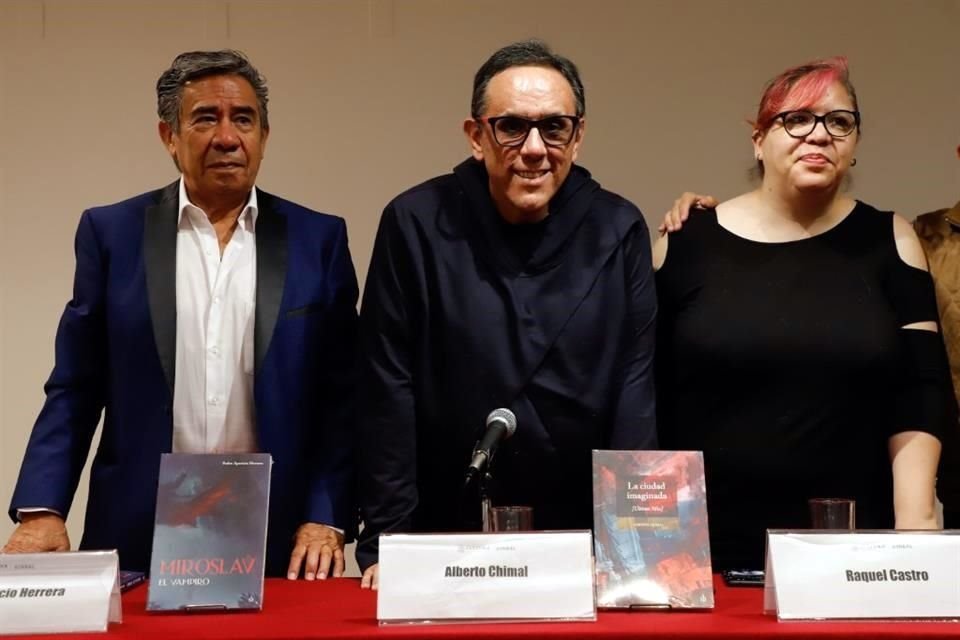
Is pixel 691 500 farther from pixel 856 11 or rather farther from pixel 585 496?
pixel 856 11

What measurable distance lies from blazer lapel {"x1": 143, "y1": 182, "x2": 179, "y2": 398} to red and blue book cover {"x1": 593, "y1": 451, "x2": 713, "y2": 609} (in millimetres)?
991

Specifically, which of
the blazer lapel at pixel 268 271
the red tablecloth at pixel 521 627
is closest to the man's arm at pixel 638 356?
the red tablecloth at pixel 521 627

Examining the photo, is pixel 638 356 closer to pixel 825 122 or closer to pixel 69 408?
pixel 825 122

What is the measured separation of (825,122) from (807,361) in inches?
19.0

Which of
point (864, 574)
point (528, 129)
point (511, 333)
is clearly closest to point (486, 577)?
point (864, 574)

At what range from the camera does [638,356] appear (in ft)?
7.59

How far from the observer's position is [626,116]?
11.7 ft

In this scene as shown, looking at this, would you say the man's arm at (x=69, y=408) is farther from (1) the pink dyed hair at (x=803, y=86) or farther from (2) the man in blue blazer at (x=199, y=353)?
(1) the pink dyed hair at (x=803, y=86)

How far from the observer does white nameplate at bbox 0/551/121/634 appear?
5.55ft

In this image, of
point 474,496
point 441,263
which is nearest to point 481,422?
point 474,496

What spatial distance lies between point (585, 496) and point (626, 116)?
1567mm

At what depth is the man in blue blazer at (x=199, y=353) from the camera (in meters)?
2.40

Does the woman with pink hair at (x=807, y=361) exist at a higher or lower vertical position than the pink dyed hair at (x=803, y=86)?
lower

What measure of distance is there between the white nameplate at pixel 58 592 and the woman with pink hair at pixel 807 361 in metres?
1.22
